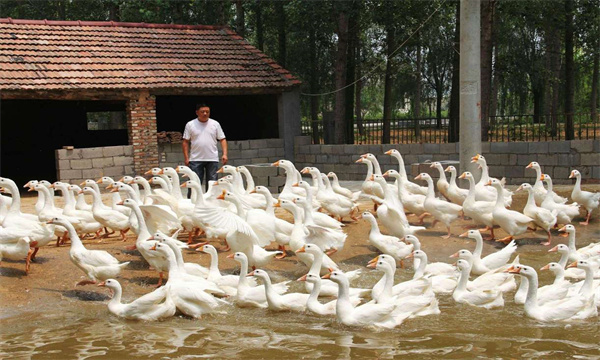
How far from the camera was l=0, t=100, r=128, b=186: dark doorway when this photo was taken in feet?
78.6

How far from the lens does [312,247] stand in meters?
8.95

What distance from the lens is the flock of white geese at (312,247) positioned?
8.09m

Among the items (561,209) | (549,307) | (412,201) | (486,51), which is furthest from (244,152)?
(549,307)

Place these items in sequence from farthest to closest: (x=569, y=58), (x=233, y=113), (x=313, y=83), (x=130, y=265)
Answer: (x=313, y=83) → (x=233, y=113) → (x=569, y=58) → (x=130, y=265)

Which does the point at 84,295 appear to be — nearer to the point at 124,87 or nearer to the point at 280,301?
the point at 280,301

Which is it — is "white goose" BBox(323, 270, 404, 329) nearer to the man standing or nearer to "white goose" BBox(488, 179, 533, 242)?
"white goose" BBox(488, 179, 533, 242)

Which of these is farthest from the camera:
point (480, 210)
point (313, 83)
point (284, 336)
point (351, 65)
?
point (313, 83)

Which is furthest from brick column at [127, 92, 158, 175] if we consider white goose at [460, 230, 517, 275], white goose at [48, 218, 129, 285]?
white goose at [460, 230, 517, 275]

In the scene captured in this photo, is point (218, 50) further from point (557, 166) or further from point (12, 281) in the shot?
point (12, 281)

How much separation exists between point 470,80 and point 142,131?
9.22 m

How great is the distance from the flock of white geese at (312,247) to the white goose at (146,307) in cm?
1

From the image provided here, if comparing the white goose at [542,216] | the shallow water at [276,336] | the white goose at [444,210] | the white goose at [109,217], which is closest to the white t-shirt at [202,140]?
the white goose at [109,217]

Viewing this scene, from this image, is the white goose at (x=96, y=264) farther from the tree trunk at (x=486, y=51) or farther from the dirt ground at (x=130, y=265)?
the tree trunk at (x=486, y=51)

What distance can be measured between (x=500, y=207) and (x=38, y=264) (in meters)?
6.61
